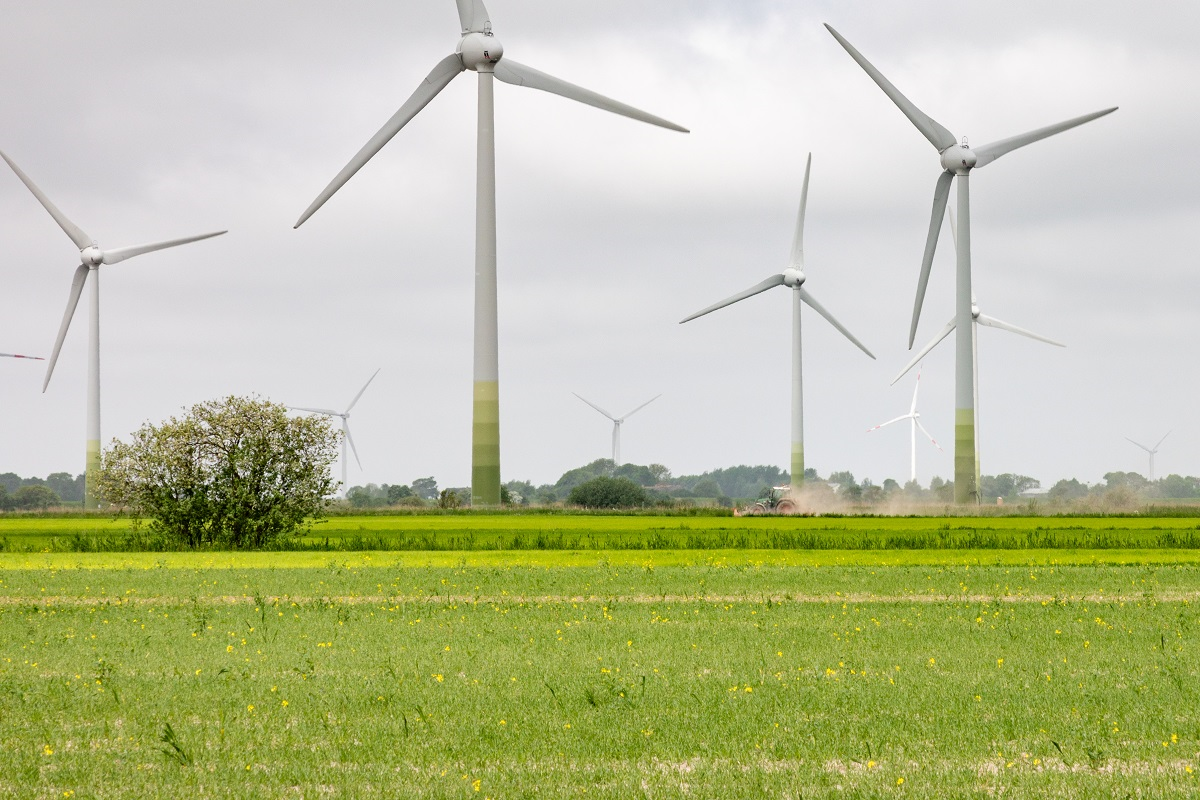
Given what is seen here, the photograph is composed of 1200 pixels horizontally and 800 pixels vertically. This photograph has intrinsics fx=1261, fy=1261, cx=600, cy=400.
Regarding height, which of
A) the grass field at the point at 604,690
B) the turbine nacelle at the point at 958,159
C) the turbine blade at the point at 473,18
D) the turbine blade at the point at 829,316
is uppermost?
the turbine blade at the point at 473,18

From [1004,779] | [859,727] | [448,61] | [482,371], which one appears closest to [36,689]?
[859,727]

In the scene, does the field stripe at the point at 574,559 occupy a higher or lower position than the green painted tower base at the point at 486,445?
lower

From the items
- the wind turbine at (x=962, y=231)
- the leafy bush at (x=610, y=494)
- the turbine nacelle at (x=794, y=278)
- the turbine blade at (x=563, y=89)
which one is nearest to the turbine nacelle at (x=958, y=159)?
the wind turbine at (x=962, y=231)

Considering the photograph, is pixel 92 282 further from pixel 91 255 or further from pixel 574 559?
pixel 574 559

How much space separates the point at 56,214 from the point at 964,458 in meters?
64.9

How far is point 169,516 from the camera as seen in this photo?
49750 mm

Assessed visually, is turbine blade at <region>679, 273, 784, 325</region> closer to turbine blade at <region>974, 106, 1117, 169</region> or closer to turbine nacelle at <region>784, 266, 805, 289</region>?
turbine nacelle at <region>784, 266, 805, 289</region>

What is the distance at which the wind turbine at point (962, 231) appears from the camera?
8106cm

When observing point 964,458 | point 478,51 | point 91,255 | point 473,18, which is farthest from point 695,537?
point 91,255

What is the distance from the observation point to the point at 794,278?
344 ft

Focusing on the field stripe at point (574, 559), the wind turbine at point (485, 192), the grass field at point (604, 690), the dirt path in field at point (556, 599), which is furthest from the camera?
the wind turbine at point (485, 192)

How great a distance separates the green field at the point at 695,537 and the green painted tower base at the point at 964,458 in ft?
84.7

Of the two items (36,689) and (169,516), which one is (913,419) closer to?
(169,516)

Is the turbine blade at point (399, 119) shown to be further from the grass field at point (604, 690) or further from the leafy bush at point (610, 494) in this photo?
the leafy bush at point (610, 494)
